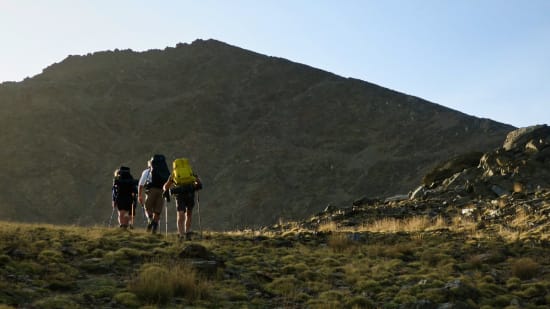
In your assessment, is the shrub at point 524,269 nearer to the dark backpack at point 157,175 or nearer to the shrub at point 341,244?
the shrub at point 341,244

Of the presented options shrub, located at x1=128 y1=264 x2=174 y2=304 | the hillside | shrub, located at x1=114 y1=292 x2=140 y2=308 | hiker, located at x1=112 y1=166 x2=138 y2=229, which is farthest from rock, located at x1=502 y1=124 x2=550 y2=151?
shrub, located at x1=114 y1=292 x2=140 y2=308

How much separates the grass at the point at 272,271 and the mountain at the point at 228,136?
106ft

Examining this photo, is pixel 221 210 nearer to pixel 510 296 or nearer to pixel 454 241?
pixel 454 241

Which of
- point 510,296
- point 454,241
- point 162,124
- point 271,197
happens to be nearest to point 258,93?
point 162,124

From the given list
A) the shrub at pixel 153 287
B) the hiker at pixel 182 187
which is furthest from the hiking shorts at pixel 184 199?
the shrub at pixel 153 287

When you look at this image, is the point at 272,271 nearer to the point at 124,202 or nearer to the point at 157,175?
the point at 157,175

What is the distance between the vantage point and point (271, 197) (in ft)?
171

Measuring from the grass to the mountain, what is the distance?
3242cm

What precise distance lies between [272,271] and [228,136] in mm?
57515

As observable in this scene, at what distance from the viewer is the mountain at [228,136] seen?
172 ft

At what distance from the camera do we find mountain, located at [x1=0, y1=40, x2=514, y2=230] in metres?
52.6

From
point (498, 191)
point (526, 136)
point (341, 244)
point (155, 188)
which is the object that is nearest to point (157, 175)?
point (155, 188)

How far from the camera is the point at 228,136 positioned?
2704 inches

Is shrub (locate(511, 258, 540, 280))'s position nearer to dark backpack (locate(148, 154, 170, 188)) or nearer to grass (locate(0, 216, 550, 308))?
grass (locate(0, 216, 550, 308))
